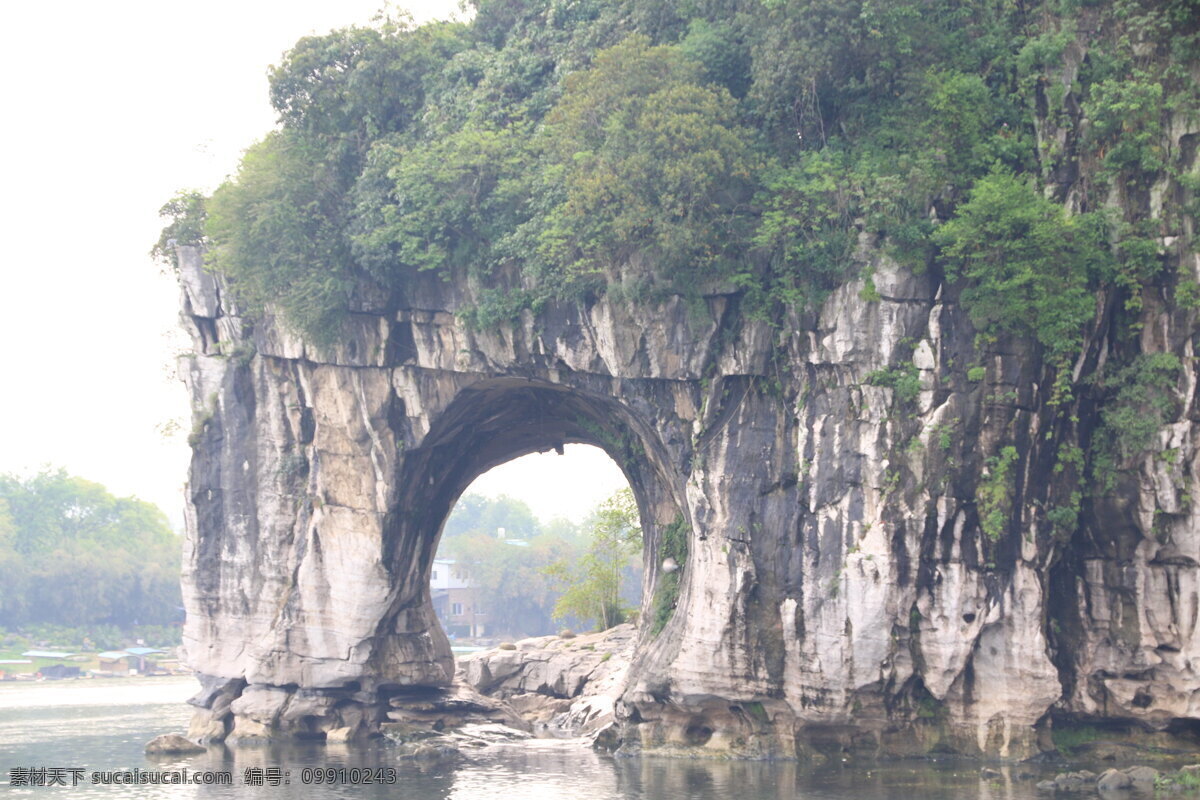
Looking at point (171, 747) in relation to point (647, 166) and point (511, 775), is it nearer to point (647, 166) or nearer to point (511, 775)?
point (511, 775)

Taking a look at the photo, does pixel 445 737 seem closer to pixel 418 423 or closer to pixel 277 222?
pixel 418 423

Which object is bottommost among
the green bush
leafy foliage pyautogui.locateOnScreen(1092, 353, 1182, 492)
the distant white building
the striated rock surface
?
the striated rock surface

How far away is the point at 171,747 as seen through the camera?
2311 centimetres

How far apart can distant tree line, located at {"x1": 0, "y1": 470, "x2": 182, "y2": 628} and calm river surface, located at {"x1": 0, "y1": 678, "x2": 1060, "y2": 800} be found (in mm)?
30701

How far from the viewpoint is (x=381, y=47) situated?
936 inches

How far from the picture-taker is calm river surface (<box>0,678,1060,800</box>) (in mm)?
17234

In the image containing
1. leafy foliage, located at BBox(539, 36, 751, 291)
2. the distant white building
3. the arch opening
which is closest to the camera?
leafy foliage, located at BBox(539, 36, 751, 291)

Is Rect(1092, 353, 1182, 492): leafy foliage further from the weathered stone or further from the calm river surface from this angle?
the weathered stone

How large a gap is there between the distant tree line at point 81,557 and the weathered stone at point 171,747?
35658mm

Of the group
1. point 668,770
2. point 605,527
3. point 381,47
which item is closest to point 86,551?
point 605,527

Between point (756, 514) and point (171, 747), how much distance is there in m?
11.2

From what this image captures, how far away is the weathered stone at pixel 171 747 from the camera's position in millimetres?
22984

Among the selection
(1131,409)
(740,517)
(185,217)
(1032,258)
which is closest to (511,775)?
(740,517)

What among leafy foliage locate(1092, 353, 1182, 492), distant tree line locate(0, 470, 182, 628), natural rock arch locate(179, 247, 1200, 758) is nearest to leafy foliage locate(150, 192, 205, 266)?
natural rock arch locate(179, 247, 1200, 758)
